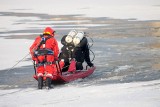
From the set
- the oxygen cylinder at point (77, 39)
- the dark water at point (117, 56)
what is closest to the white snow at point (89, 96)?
the dark water at point (117, 56)

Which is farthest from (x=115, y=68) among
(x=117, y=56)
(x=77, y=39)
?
(x=117, y=56)

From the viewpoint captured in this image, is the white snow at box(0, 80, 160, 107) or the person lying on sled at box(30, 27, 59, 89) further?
the person lying on sled at box(30, 27, 59, 89)

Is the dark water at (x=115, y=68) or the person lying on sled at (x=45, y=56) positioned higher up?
the person lying on sled at (x=45, y=56)

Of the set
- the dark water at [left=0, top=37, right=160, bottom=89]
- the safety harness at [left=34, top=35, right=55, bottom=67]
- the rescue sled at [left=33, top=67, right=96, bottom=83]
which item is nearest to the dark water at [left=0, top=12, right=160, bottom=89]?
the dark water at [left=0, top=37, right=160, bottom=89]

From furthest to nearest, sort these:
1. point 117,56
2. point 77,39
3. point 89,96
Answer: point 117,56 < point 77,39 < point 89,96

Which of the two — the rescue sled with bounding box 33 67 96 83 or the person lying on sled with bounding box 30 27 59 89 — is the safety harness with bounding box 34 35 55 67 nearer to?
the person lying on sled with bounding box 30 27 59 89

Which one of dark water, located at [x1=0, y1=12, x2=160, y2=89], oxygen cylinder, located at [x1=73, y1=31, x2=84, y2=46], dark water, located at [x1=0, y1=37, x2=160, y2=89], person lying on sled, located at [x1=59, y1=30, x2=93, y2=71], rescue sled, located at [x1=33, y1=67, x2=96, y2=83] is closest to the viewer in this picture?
rescue sled, located at [x1=33, y1=67, x2=96, y2=83]

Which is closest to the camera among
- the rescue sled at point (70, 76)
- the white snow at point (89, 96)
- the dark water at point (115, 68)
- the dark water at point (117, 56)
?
the white snow at point (89, 96)

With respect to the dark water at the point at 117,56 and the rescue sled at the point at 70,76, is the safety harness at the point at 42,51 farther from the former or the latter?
the dark water at the point at 117,56

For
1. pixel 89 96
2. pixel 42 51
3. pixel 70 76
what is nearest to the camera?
pixel 89 96

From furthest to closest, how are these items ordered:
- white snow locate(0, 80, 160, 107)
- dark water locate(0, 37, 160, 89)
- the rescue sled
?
1. dark water locate(0, 37, 160, 89)
2. the rescue sled
3. white snow locate(0, 80, 160, 107)

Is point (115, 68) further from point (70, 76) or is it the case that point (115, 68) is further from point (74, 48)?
point (70, 76)

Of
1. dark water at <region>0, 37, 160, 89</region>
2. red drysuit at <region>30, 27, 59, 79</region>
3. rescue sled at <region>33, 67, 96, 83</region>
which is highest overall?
red drysuit at <region>30, 27, 59, 79</region>

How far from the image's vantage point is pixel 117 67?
1416 centimetres
